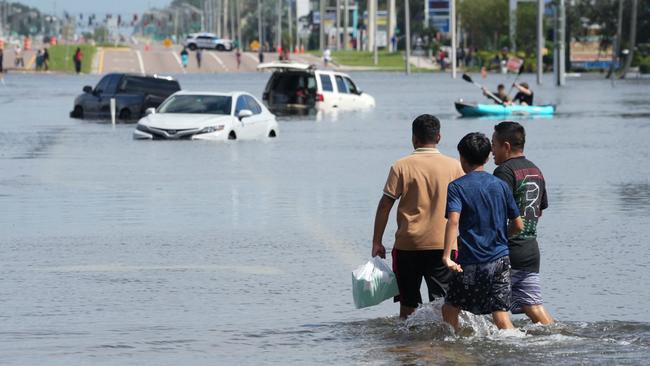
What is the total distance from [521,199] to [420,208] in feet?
1.91

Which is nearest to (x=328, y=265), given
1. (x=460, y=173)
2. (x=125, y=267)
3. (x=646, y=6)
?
(x=125, y=267)


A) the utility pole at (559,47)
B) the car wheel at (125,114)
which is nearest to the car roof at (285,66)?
the car wheel at (125,114)

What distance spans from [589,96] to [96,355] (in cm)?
5522

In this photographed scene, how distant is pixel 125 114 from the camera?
142 ft

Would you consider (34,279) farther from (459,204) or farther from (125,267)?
(459,204)

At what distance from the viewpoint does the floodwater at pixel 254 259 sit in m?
9.95

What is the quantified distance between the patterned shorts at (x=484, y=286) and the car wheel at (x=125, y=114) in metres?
34.5

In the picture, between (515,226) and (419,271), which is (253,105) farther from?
(515,226)

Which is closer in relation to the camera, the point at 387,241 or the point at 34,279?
the point at 34,279

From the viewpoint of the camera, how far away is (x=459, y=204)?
912 centimetres

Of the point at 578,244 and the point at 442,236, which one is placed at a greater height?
the point at 442,236

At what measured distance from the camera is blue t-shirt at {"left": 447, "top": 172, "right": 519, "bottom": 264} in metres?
9.16

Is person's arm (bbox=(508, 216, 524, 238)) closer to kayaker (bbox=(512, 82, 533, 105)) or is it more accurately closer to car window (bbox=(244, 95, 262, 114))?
car window (bbox=(244, 95, 262, 114))

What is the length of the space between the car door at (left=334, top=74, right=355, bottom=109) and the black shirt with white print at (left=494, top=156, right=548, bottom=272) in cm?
4062
